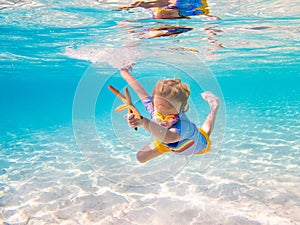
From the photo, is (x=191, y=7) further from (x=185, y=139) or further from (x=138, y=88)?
(x=185, y=139)

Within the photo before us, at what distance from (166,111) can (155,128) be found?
62 cm

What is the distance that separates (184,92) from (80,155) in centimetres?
990

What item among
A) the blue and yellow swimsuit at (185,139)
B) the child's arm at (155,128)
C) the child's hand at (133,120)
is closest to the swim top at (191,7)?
the blue and yellow swimsuit at (185,139)

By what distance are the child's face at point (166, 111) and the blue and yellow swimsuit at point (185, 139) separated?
13 centimetres

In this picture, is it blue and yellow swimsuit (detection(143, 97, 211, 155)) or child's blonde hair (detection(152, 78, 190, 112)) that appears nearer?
child's blonde hair (detection(152, 78, 190, 112))

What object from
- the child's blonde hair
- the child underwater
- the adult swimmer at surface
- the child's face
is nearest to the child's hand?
the child underwater

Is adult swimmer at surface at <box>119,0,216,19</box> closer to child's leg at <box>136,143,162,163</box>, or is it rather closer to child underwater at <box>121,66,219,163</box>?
child underwater at <box>121,66,219,163</box>

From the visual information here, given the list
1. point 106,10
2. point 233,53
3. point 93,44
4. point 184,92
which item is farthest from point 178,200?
point 233,53

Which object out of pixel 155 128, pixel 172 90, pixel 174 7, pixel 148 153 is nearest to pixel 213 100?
pixel 148 153

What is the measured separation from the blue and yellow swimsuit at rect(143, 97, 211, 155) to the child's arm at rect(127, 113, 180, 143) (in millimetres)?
182

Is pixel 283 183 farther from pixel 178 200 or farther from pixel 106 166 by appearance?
pixel 106 166

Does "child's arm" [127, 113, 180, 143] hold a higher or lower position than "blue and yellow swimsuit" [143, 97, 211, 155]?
higher

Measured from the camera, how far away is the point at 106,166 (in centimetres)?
1112

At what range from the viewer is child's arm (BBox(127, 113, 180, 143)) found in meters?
3.29
